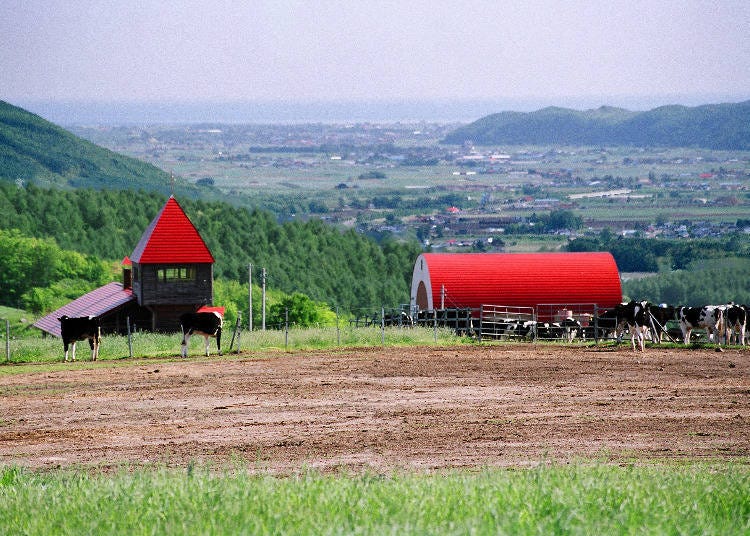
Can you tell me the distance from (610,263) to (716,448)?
109ft

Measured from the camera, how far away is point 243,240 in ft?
454

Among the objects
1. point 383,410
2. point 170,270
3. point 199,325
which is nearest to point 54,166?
point 170,270

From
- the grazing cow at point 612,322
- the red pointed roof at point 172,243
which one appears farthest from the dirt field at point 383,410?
the red pointed roof at point 172,243

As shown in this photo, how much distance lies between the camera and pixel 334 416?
22.3 m

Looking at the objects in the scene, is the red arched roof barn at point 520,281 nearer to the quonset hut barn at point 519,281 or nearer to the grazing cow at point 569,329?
the quonset hut barn at point 519,281

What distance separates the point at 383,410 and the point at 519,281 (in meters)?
27.2

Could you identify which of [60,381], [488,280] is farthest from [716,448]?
[488,280]

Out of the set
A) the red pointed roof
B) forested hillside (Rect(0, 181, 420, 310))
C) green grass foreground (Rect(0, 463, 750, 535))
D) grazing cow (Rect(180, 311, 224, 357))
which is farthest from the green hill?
green grass foreground (Rect(0, 463, 750, 535))

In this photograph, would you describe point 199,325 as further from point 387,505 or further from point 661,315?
point 387,505

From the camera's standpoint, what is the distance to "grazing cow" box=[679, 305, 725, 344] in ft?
118

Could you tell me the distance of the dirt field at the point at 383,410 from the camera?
58.9 feet

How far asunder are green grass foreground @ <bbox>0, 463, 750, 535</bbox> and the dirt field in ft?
11.6

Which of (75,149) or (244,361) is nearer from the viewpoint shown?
(244,361)

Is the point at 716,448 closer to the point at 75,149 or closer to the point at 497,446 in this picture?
the point at 497,446
